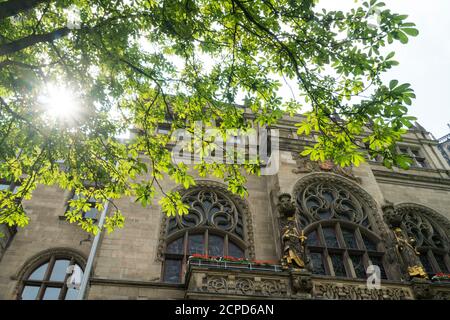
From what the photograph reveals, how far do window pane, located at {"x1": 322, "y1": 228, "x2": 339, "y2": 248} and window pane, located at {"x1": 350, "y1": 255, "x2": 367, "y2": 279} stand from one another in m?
0.77

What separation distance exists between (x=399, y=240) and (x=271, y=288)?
5.69 metres

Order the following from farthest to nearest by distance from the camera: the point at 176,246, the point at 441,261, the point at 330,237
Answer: the point at 441,261 < the point at 330,237 < the point at 176,246

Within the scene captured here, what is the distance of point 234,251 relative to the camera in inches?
477

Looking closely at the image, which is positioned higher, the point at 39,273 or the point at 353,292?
the point at 39,273

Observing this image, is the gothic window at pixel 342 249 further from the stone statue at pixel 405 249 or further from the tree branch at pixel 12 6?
the tree branch at pixel 12 6

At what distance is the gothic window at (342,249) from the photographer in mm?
11719

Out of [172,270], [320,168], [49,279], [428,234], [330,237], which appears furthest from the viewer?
[428,234]

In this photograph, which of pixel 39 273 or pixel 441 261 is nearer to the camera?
pixel 39 273

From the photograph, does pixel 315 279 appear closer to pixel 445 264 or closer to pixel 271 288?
pixel 271 288

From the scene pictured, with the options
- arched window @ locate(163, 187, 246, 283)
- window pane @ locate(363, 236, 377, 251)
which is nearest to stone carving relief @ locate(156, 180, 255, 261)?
arched window @ locate(163, 187, 246, 283)

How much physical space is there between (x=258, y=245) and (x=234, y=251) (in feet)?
3.04

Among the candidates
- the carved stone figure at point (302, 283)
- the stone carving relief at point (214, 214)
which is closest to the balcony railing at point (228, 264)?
the carved stone figure at point (302, 283)

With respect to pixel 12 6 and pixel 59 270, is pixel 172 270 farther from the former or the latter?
pixel 12 6

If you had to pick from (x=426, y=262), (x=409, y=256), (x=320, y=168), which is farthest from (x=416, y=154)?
(x=409, y=256)
